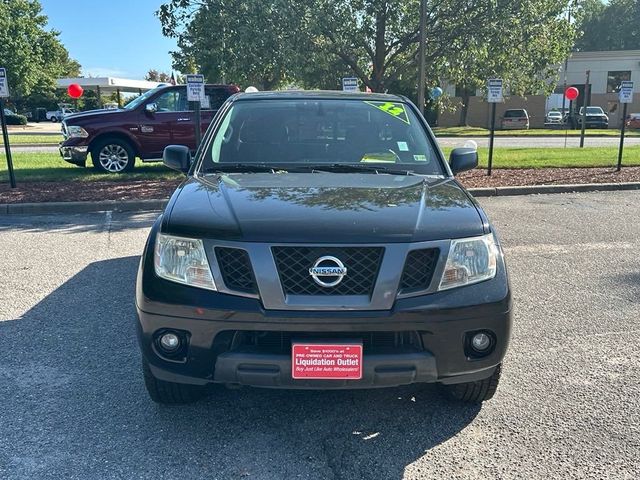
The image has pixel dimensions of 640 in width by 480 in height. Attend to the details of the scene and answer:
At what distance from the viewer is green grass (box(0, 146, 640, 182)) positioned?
1158 cm

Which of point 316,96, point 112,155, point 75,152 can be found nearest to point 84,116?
point 75,152

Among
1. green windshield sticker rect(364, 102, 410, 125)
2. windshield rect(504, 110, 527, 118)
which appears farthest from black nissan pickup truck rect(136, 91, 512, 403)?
windshield rect(504, 110, 527, 118)

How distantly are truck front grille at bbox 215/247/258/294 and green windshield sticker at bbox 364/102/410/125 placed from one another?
7.06 ft

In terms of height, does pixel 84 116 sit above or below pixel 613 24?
below

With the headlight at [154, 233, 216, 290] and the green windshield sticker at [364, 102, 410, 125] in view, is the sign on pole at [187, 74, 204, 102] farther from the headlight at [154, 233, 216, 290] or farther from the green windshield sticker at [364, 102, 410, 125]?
the headlight at [154, 233, 216, 290]

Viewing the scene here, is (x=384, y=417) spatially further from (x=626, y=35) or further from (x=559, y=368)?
(x=626, y=35)

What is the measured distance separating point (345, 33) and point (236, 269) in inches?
520

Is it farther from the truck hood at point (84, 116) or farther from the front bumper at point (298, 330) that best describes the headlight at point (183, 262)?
the truck hood at point (84, 116)

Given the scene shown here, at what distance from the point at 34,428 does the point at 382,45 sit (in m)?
13.9

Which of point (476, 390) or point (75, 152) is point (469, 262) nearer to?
point (476, 390)

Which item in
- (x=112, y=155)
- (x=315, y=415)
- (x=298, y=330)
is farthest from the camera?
(x=112, y=155)

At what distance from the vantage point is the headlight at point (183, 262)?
268 centimetres

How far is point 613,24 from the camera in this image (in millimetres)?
72375

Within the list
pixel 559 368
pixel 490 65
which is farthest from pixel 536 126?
pixel 559 368
